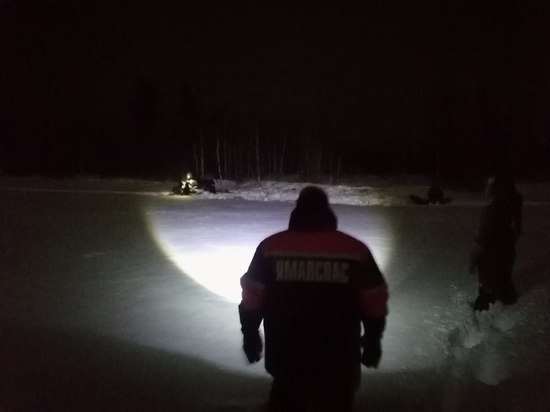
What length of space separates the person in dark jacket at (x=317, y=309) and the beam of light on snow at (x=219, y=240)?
5.28 metres

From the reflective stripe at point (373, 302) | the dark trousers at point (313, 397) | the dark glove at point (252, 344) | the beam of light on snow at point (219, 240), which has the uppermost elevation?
the reflective stripe at point (373, 302)

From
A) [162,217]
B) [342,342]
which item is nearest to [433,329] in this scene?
[342,342]

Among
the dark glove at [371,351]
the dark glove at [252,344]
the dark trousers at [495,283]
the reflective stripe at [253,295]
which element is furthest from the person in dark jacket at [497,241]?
the reflective stripe at [253,295]

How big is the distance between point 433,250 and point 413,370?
8.04 meters

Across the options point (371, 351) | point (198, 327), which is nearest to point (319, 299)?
point (371, 351)

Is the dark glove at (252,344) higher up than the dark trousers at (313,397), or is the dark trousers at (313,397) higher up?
the dark glove at (252,344)

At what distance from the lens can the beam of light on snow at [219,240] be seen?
10.4 metres

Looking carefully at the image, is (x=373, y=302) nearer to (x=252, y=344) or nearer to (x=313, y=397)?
(x=313, y=397)

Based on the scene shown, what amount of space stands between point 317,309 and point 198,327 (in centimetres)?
428

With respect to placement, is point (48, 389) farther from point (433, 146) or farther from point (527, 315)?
point (433, 146)

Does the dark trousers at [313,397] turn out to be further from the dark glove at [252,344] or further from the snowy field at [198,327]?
the snowy field at [198,327]

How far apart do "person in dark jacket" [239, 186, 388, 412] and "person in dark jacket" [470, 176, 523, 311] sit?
4762mm

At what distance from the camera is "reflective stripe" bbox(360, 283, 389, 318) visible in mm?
3297

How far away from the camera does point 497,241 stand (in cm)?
786
